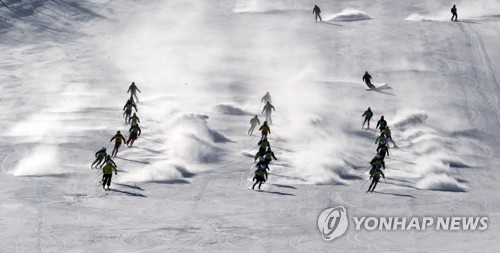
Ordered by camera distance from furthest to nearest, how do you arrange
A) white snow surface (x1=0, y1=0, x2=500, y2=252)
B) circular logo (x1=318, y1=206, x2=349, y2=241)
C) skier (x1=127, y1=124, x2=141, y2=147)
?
skier (x1=127, y1=124, x2=141, y2=147), white snow surface (x1=0, y1=0, x2=500, y2=252), circular logo (x1=318, y1=206, x2=349, y2=241)

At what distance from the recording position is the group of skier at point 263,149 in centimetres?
3075

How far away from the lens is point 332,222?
92.7 ft

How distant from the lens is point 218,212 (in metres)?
28.9

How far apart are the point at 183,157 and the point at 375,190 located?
332 inches

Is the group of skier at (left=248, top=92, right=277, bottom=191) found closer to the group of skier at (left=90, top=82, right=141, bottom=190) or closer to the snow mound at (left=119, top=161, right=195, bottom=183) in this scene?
the snow mound at (left=119, top=161, right=195, bottom=183)

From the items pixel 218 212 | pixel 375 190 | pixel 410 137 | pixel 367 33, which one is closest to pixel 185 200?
pixel 218 212

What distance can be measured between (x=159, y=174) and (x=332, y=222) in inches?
310

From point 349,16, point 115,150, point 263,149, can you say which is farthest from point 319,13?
point 263,149

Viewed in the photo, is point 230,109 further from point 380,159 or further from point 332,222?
point 332,222

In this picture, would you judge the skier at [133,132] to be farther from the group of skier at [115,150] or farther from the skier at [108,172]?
the skier at [108,172]

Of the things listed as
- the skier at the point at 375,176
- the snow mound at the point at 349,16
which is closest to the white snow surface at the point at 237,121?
the skier at the point at 375,176

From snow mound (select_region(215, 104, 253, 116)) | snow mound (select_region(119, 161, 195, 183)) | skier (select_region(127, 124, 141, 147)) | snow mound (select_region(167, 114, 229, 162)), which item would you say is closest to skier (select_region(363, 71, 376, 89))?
snow mound (select_region(215, 104, 253, 116))

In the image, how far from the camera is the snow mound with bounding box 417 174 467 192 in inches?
1271

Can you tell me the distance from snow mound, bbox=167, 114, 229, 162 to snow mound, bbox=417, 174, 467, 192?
894 cm
